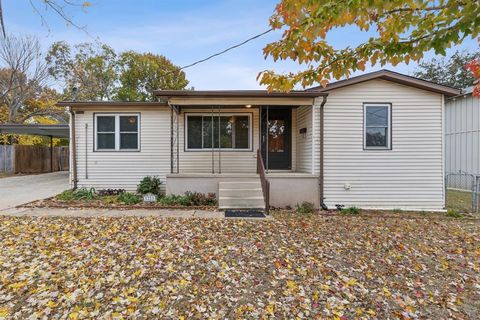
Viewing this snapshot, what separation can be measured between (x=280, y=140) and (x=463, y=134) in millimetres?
9780

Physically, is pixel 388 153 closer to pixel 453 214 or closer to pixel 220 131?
pixel 453 214

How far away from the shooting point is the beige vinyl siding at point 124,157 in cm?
898

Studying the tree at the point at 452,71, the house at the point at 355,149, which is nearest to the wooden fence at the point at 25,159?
the house at the point at 355,149

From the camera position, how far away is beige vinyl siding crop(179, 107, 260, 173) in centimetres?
907

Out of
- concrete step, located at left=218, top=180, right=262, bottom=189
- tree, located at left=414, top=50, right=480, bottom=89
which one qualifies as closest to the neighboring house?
concrete step, located at left=218, top=180, right=262, bottom=189

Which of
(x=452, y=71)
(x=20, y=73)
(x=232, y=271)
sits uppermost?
(x=452, y=71)

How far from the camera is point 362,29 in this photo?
4.11 meters

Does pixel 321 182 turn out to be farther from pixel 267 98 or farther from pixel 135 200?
pixel 135 200

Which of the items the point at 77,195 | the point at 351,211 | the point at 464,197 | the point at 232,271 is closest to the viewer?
the point at 232,271

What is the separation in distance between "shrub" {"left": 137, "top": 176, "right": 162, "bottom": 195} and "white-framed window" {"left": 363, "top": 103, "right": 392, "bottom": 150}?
6.62 m

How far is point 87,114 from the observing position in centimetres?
895

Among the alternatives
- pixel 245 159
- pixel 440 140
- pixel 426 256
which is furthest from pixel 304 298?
pixel 440 140

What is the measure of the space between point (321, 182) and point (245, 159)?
9.04 ft

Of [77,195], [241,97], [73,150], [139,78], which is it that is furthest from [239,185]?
[139,78]
